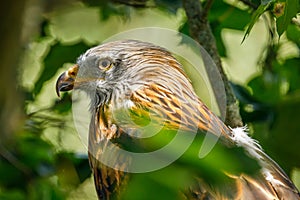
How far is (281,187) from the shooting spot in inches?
131

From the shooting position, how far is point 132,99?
384 cm

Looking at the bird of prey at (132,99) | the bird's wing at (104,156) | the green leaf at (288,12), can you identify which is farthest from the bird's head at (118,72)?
the green leaf at (288,12)

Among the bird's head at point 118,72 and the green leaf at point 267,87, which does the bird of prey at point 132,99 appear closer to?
the bird's head at point 118,72

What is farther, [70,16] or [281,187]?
[70,16]

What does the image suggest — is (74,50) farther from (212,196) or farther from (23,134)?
(212,196)

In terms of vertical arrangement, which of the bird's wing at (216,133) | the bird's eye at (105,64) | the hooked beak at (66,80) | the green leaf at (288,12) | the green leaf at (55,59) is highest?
the green leaf at (288,12)

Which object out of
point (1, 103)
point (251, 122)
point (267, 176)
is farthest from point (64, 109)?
point (1, 103)

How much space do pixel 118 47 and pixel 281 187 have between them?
1.16m

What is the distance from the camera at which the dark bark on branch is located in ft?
12.1

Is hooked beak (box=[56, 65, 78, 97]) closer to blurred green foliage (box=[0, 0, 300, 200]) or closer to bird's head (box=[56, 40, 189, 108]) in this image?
bird's head (box=[56, 40, 189, 108])

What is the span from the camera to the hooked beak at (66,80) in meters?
3.92

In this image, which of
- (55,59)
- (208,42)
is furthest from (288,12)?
(55,59)

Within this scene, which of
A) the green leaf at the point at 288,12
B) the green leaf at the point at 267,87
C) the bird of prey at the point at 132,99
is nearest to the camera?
the green leaf at the point at 288,12

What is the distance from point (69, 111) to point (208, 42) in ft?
3.97
